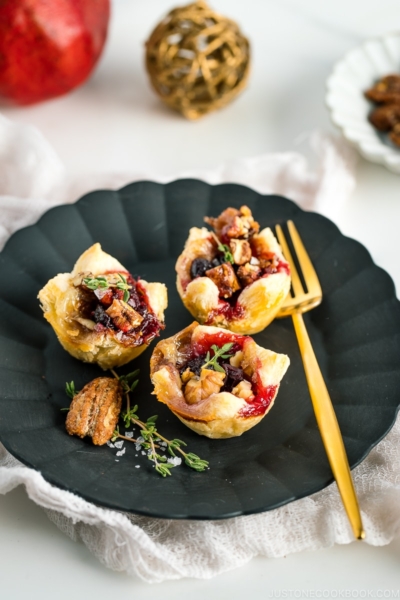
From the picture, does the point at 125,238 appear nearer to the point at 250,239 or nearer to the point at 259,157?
the point at 250,239

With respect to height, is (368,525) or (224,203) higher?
(224,203)

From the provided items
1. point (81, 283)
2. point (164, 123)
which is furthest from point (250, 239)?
point (164, 123)

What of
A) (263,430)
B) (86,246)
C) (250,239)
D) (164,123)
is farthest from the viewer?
(164,123)

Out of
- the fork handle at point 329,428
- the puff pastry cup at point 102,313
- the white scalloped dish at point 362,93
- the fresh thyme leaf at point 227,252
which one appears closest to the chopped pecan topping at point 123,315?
the puff pastry cup at point 102,313

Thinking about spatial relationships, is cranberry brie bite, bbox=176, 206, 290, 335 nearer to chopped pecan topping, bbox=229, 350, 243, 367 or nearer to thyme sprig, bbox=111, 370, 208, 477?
chopped pecan topping, bbox=229, 350, 243, 367

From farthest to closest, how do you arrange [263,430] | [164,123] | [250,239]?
[164,123]
[250,239]
[263,430]

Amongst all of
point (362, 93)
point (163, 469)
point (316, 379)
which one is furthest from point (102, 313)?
point (362, 93)

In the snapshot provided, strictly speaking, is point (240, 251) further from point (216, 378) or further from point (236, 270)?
point (216, 378)
